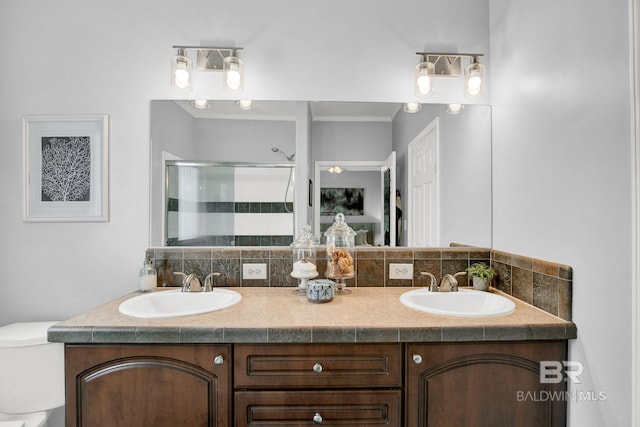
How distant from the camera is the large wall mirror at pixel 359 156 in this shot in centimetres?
186

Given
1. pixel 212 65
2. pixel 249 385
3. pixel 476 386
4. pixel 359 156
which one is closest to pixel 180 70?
pixel 212 65

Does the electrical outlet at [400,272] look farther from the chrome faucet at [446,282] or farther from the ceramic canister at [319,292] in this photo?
the ceramic canister at [319,292]

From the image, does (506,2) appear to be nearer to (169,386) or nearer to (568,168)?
(568,168)

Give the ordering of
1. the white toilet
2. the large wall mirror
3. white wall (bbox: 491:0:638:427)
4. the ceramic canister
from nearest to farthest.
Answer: white wall (bbox: 491:0:638:427) < the white toilet < the ceramic canister < the large wall mirror

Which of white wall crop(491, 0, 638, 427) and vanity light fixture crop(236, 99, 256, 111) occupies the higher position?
vanity light fixture crop(236, 99, 256, 111)

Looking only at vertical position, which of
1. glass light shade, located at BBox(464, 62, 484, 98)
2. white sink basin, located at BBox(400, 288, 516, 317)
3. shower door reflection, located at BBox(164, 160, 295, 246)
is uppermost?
glass light shade, located at BBox(464, 62, 484, 98)

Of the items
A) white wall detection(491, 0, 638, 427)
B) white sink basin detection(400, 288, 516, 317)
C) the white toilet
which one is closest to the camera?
white wall detection(491, 0, 638, 427)

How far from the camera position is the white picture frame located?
5.92ft

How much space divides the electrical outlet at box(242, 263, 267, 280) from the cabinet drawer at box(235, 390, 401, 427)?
70 centimetres

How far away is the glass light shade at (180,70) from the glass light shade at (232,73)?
187 millimetres

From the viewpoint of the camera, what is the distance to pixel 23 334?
1.54 m

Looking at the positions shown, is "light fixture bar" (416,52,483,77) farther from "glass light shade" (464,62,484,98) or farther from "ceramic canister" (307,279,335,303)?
"ceramic canister" (307,279,335,303)

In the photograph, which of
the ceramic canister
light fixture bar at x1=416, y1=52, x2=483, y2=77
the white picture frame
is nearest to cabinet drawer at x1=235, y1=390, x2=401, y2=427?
the ceramic canister

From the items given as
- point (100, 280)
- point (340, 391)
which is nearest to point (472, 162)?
point (340, 391)
